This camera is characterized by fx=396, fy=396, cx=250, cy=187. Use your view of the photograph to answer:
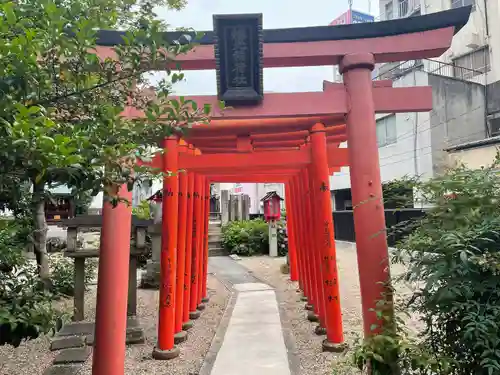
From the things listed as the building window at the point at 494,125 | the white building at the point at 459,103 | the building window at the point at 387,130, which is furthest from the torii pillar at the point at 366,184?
the building window at the point at 494,125

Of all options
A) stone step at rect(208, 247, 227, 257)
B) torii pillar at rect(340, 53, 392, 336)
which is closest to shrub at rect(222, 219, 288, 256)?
stone step at rect(208, 247, 227, 257)

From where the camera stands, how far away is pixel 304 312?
24.6ft

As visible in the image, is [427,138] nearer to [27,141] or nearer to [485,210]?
[485,210]

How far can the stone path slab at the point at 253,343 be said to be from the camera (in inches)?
183

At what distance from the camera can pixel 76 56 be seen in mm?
1923

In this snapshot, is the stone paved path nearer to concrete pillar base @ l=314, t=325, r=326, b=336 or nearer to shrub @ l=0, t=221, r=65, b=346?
concrete pillar base @ l=314, t=325, r=326, b=336

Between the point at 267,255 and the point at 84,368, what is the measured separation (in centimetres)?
1257

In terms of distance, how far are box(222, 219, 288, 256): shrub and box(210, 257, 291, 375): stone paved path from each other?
684 cm

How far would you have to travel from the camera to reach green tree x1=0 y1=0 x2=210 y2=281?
1.41 meters

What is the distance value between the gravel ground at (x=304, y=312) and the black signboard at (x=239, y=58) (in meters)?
2.51

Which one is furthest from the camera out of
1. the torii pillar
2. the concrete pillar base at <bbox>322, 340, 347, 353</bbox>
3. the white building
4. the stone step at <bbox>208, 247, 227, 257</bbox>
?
the stone step at <bbox>208, 247, 227, 257</bbox>

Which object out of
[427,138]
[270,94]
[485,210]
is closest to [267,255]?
[427,138]

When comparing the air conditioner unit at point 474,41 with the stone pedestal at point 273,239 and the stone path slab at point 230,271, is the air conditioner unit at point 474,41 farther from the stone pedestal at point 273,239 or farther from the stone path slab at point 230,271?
the stone path slab at point 230,271

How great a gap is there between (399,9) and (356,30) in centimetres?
1832
